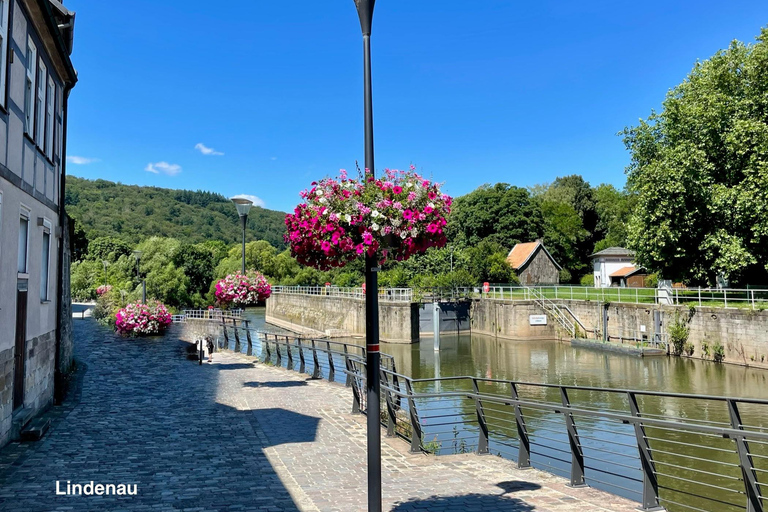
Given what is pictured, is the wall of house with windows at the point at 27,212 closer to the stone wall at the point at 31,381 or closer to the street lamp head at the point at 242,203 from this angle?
the stone wall at the point at 31,381

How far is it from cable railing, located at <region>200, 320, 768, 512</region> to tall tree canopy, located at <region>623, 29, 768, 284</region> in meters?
12.5

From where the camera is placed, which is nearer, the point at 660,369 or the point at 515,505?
the point at 515,505

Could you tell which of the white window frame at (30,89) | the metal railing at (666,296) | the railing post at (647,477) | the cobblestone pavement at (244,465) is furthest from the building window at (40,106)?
the metal railing at (666,296)

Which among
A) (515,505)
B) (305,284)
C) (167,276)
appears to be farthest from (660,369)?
(305,284)

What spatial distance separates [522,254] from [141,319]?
Answer: 131 ft

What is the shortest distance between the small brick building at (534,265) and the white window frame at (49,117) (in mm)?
46714

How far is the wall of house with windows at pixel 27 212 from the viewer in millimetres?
8453

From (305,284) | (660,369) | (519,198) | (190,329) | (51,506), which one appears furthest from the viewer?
(305,284)

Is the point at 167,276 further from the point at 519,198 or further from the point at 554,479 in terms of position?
the point at 554,479

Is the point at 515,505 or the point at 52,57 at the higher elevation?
the point at 52,57

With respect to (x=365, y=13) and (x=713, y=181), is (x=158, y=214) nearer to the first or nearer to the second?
(x=713, y=181)

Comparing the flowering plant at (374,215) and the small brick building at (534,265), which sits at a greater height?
the small brick building at (534,265)

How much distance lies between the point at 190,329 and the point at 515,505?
2859 cm

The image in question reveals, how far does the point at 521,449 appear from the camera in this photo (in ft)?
25.2
